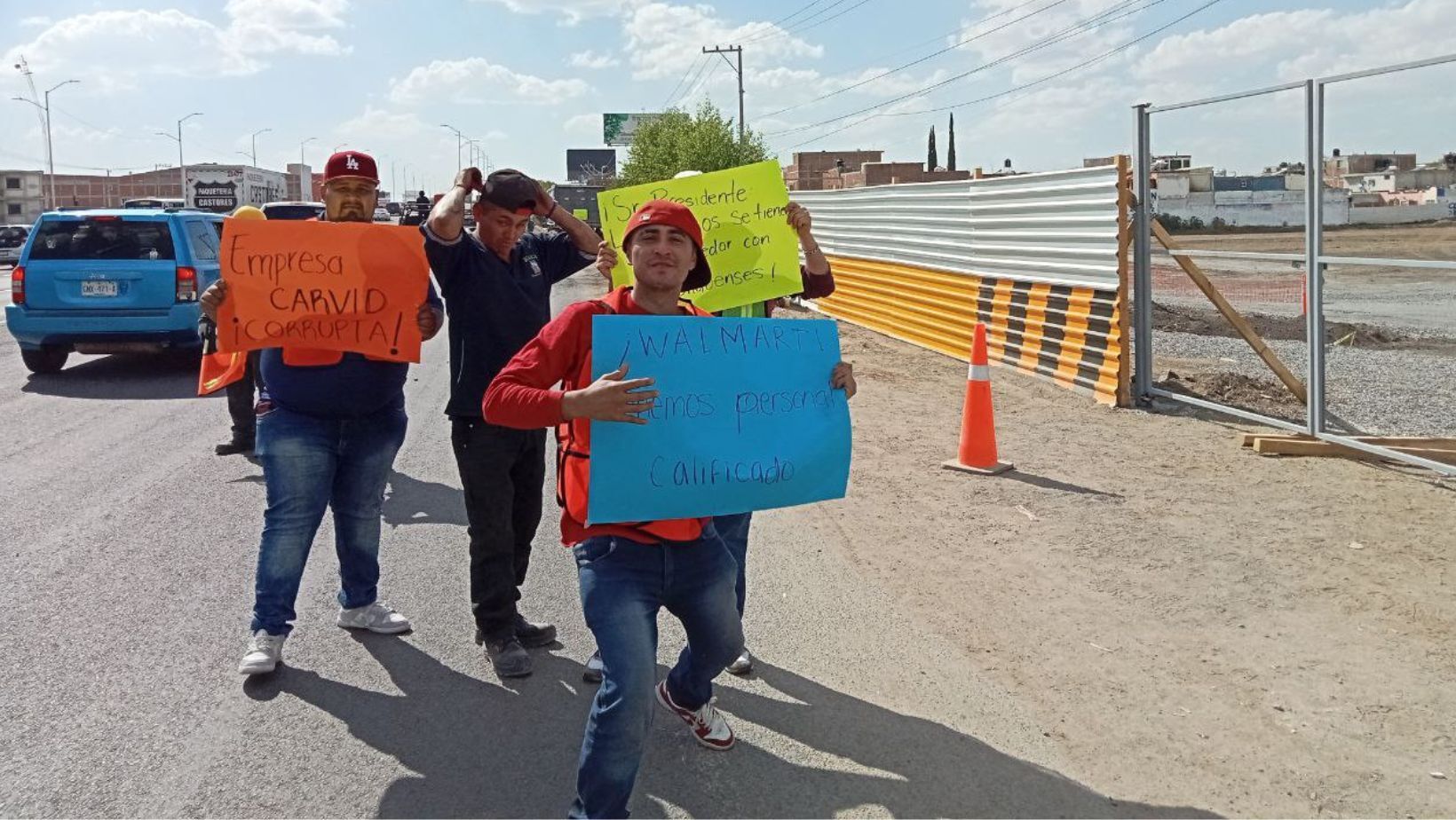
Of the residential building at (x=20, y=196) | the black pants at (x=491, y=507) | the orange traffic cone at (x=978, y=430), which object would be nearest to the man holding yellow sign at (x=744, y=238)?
the black pants at (x=491, y=507)

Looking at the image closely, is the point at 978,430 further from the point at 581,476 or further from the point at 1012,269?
the point at 581,476

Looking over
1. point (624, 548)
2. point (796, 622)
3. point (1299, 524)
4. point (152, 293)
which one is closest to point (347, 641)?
point (796, 622)

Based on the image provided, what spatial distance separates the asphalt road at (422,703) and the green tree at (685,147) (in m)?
51.7

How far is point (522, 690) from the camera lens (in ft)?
15.1

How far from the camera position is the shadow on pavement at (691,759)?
3.64 meters

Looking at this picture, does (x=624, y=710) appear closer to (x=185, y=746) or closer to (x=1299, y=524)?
(x=185, y=746)

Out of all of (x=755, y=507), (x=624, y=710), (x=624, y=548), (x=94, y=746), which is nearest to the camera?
(x=624, y=710)

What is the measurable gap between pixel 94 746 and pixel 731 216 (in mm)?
3105

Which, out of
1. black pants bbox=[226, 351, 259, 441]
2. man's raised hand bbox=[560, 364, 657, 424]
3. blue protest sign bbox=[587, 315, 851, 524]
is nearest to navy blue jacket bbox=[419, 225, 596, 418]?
blue protest sign bbox=[587, 315, 851, 524]

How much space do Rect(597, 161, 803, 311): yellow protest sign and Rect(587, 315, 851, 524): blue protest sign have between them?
4.44 ft

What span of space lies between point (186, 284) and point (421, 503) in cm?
748

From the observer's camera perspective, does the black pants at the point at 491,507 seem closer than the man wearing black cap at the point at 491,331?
No

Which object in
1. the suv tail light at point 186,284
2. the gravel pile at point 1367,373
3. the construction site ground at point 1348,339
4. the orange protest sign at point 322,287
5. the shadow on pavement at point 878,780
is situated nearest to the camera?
the shadow on pavement at point 878,780

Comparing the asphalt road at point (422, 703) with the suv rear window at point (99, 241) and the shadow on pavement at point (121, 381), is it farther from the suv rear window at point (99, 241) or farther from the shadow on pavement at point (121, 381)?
the suv rear window at point (99, 241)
